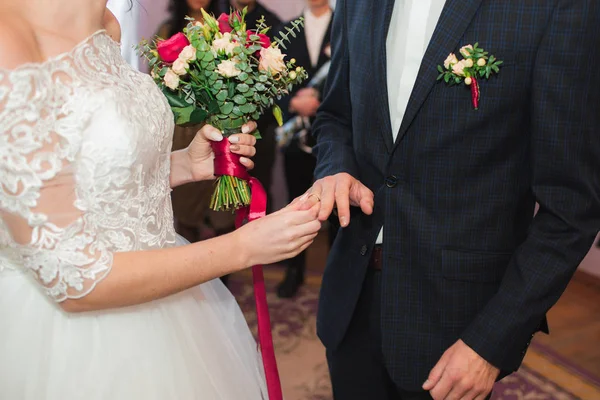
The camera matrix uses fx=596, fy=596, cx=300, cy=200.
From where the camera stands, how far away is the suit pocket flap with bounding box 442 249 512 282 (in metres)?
1.57

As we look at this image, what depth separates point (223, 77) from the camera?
1.68 metres

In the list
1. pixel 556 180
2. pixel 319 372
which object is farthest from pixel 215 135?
pixel 319 372

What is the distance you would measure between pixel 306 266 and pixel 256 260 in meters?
3.50

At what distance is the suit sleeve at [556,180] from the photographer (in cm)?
134

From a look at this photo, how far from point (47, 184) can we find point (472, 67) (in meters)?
1.01

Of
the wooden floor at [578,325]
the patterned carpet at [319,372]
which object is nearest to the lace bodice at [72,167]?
the patterned carpet at [319,372]

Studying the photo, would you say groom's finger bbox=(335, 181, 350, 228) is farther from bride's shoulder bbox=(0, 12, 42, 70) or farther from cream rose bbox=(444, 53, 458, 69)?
bride's shoulder bbox=(0, 12, 42, 70)

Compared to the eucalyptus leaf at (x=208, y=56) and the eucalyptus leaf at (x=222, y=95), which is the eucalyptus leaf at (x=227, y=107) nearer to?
the eucalyptus leaf at (x=222, y=95)

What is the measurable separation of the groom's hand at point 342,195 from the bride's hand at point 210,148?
24 centimetres

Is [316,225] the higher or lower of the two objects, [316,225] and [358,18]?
the lower

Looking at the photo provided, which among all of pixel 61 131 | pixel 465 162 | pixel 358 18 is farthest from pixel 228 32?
pixel 465 162

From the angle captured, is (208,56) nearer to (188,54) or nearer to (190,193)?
(188,54)

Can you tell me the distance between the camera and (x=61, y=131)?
130 cm

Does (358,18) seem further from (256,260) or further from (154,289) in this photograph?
(154,289)
